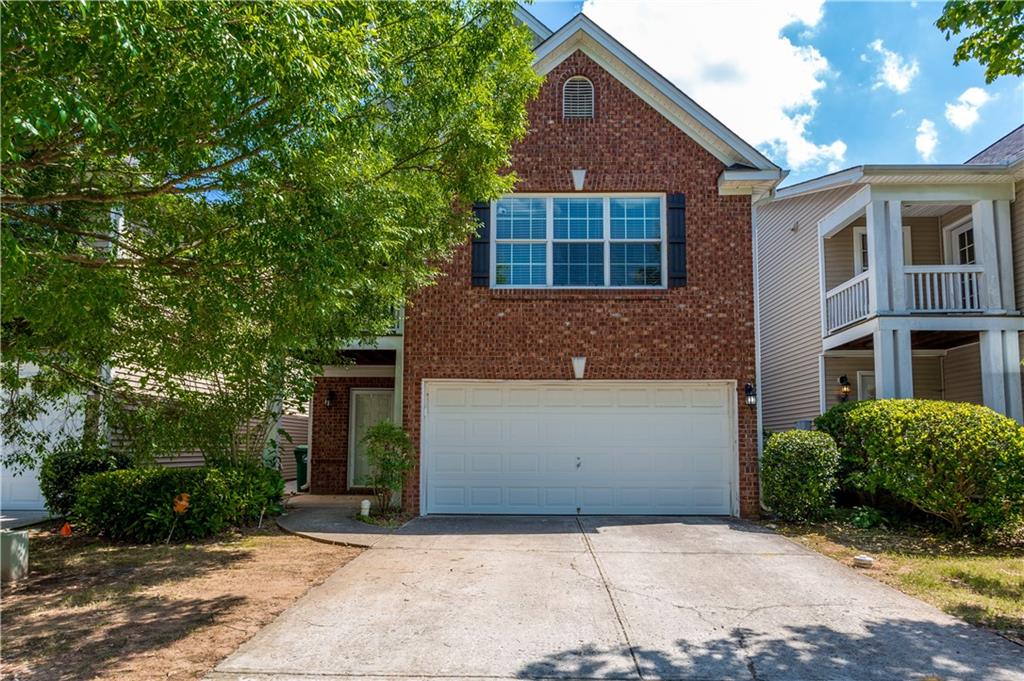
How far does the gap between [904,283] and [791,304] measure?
489cm

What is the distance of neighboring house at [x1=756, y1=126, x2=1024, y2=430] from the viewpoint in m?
12.7

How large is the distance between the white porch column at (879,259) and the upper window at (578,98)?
5.81 metres

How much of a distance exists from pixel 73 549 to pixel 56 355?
2.93 meters

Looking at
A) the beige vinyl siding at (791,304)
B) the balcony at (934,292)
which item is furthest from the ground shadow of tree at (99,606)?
the beige vinyl siding at (791,304)

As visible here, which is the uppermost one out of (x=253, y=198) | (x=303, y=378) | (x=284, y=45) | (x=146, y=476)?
(x=284, y=45)

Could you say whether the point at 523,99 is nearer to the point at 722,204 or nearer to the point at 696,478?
the point at 722,204

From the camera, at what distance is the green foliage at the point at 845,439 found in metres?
10.6

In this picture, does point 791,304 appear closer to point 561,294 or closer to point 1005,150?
point 1005,150

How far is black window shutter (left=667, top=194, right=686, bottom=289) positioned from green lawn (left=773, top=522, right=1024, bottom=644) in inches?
163

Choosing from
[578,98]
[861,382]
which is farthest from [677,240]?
[861,382]

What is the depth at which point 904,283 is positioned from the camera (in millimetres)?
12969

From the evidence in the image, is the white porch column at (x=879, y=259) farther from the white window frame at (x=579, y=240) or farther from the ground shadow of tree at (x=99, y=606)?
the ground shadow of tree at (x=99, y=606)

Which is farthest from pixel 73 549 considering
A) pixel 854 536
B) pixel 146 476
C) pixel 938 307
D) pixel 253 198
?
pixel 938 307

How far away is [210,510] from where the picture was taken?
9266 millimetres
